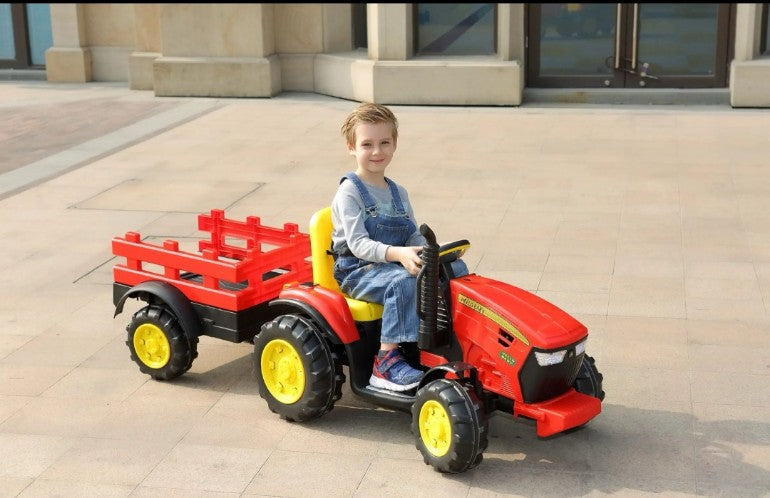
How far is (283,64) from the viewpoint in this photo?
17.2m

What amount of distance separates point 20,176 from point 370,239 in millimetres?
7344

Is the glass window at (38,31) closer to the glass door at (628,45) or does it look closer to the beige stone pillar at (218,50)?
the beige stone pillar at (218,50)

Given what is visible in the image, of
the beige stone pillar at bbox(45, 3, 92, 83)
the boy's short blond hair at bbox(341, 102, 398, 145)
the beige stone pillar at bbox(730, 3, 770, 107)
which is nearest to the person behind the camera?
the boy's short blond hair at bbox(341, 102, 398, 145)

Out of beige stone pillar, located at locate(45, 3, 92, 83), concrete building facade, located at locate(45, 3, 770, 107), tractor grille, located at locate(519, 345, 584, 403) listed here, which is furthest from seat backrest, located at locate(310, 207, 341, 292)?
beige stone pillar, located at locate(45, 3, 92, 83)

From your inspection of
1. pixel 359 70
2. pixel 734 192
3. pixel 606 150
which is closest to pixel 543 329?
pixel 734 192

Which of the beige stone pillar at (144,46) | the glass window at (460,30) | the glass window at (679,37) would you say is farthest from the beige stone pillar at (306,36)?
the glass window at (679,37)

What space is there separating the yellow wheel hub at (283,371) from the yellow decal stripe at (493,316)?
0.90 metres

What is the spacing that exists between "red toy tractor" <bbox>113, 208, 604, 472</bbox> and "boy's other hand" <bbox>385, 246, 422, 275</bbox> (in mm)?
88

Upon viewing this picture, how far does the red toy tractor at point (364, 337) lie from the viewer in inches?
203

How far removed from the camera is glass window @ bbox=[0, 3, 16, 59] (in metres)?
20.2

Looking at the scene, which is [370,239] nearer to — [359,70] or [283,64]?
[359,70]

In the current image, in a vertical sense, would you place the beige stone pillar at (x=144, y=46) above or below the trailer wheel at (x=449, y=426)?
above

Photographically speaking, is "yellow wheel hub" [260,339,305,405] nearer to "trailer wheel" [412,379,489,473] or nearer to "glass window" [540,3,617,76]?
"trailer wheel" [412,379,489,473]

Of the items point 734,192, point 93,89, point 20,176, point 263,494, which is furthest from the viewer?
point 93,89
